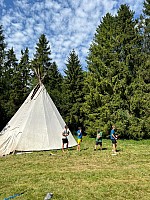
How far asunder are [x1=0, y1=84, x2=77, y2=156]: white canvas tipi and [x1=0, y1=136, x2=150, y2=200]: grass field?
108 inches

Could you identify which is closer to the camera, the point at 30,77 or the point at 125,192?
the point at 125,192

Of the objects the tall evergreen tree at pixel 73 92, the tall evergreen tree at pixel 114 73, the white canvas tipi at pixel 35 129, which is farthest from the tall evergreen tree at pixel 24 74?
the white canvas tipi at pixel 35 129

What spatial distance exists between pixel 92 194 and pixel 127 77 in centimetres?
2104

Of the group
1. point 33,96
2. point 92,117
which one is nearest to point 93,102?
point 92,117

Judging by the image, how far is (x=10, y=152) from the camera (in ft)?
47.3

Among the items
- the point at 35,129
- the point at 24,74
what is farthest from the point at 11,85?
the point at 35,129

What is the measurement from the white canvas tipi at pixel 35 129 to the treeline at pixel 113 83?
18.7 feet

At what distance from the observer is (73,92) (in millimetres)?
32344

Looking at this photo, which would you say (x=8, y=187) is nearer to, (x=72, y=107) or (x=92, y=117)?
(x=92, y=117)

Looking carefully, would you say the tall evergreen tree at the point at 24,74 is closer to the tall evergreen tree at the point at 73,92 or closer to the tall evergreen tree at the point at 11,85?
the tall evergreen tree at the point at 11,85

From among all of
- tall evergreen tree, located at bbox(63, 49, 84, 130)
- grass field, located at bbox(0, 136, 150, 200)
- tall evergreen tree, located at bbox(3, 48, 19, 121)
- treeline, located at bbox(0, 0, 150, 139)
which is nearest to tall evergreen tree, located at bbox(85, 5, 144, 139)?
treeline, located at bbox(0, 0, 150, 139)

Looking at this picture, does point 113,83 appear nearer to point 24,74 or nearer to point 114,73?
point 114,73

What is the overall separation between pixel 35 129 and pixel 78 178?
8.11 metres

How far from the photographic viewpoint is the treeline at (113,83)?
83.3 ft
